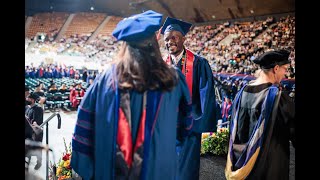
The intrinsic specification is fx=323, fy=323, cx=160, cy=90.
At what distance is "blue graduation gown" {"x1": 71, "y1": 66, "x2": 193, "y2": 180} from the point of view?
1.71m

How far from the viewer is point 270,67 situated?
2.51 m

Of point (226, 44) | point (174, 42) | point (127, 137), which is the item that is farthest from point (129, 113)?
point (226, 44)

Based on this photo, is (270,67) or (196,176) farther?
(196,176)

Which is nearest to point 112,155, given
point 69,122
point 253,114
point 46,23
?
point 253,114

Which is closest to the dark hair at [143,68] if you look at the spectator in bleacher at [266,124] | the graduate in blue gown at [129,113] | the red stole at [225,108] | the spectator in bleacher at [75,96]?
the graduate in blue gown at [129,113]

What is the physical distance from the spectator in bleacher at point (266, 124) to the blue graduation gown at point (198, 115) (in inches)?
13.0

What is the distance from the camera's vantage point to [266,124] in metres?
2.44

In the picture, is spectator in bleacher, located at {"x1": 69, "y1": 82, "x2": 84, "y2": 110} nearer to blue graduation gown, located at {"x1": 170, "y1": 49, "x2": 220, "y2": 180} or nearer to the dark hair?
blue graduation gown, located at {"x1": 170, "y1": 49, "x2": 220, "y2": 180}

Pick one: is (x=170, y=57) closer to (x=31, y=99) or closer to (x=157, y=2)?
(x=31, y=99)

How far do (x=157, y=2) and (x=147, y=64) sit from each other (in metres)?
17.6

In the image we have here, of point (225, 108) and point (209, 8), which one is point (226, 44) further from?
point (225, 108)

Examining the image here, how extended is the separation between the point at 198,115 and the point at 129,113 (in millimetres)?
1228

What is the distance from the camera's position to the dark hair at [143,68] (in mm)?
1687

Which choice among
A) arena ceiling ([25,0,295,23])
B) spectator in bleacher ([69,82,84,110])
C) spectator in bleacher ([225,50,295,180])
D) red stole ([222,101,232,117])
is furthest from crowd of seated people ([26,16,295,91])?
spectator in bleacher ([225,50,295,180])
